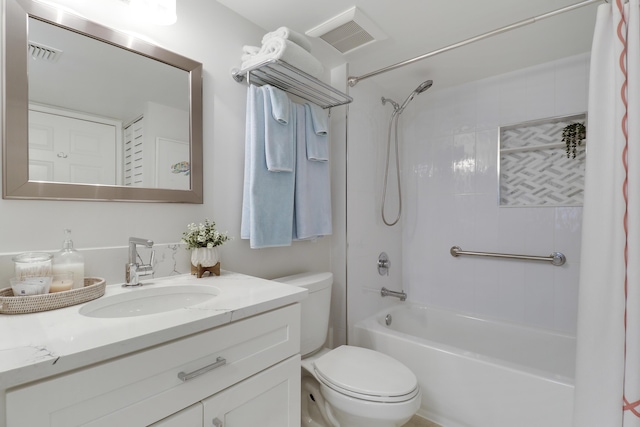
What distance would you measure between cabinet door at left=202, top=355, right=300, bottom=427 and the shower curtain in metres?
1.00

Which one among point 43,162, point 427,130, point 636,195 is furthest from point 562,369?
point 43,162

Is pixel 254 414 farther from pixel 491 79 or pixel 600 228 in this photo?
pixel 491 79

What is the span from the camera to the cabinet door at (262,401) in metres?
0.83

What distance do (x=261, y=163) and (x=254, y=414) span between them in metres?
0.99

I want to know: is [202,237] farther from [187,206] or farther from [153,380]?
[153,380]

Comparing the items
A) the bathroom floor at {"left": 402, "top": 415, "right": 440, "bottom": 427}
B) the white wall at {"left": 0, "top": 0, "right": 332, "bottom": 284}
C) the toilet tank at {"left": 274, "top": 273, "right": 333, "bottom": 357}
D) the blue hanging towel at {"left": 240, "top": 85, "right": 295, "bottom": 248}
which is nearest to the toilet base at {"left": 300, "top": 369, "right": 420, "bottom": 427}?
the toilet tank at {"left": 274, "top": 273, "right": 333, "bottom": 357}

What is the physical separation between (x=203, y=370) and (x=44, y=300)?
1.55ft

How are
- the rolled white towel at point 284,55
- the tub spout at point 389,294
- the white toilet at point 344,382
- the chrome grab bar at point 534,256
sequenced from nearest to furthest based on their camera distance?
1. the white toilet at point 344,382
2. the rolled white towel at point 284,55
3. the chrome grab bar at point 534,256
4. the tub spout at point 389,294

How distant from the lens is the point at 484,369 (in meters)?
1.51

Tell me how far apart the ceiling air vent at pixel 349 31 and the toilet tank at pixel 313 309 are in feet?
4.33

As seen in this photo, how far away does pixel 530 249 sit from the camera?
2098 millimetres

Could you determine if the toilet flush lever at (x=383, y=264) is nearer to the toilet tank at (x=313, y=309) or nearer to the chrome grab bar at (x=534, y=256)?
the chrome grab bar at (x=534, y=256)

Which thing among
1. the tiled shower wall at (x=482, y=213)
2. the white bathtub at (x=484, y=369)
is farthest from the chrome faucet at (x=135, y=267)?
the tiled shower wall at (x=482, y=213)

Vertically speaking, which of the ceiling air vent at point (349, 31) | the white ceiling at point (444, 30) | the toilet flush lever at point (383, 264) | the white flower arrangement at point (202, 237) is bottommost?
the toilet flush lever at point (383, 264)
